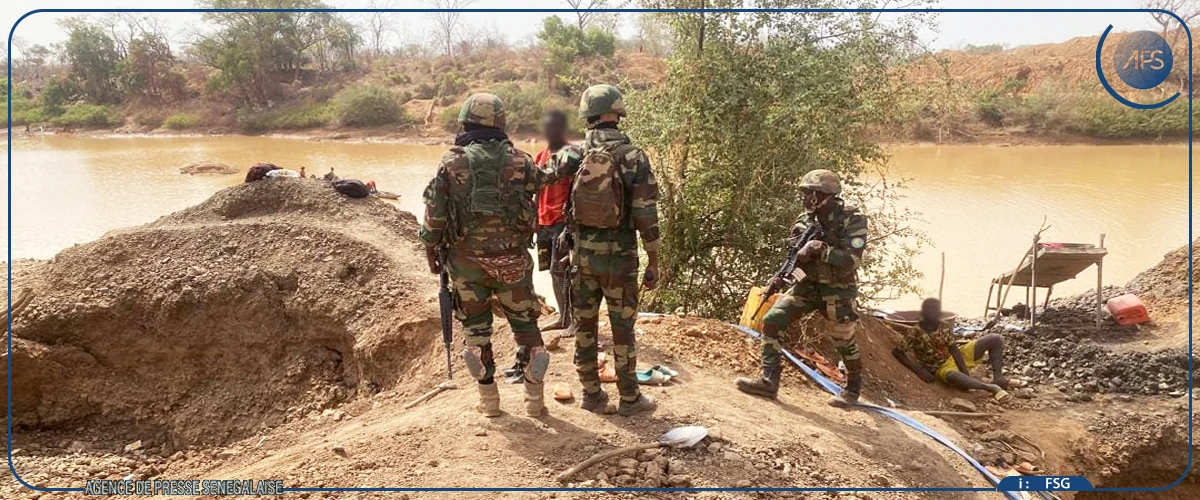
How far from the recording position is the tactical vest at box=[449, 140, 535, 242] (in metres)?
3.57

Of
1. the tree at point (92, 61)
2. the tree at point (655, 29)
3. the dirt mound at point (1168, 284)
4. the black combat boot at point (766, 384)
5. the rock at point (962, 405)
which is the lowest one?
the rock at point (962, 405)

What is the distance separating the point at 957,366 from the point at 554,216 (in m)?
3.68

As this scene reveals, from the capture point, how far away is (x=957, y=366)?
5887mm

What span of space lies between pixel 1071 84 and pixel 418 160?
2810 cm

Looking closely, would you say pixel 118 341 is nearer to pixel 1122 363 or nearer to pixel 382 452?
pixel 382 452

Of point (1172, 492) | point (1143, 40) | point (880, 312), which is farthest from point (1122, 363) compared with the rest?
point (1143, 40)

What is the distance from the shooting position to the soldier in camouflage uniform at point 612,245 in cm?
365

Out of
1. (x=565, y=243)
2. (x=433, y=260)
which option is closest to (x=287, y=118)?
(x=565, y=243)

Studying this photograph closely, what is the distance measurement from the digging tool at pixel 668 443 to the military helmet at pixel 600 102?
170 centimetres

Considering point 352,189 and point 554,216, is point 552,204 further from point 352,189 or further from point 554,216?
point 352,189

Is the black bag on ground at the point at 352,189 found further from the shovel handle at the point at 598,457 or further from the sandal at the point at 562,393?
the shovel handle at the point at 598,457

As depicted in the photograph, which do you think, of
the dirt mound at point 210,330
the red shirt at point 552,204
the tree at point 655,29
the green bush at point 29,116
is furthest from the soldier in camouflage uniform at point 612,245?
the green bush at point 29,116

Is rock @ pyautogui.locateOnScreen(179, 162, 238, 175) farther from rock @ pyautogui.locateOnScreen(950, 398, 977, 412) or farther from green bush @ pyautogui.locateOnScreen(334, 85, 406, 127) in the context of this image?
rock @ pyautogui.locateOnScreen(950, 398, 977, 412)

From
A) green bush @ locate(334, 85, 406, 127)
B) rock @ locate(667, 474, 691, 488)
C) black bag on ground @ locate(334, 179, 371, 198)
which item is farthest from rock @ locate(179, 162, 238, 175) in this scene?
rock @ locate(667, 474, 691, 488)
